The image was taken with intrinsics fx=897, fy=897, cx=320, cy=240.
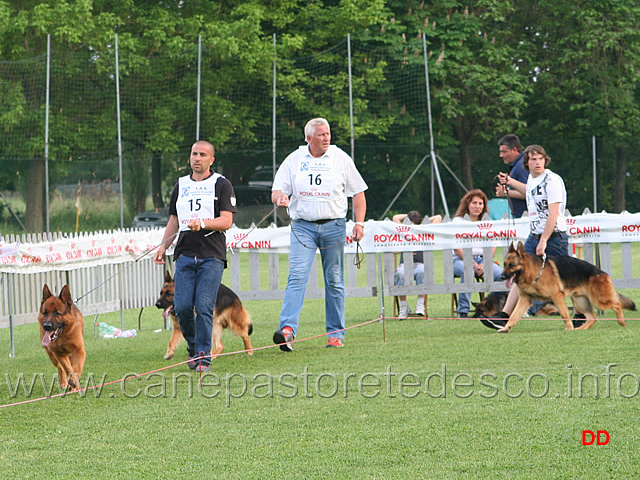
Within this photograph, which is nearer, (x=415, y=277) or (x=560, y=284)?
(x=560, y=284)

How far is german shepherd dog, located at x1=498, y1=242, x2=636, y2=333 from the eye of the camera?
847cm

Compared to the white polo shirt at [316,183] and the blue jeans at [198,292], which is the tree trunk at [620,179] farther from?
the blue jeans at [198,292]

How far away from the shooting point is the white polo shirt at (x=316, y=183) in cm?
770

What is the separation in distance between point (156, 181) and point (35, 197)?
3.07 m

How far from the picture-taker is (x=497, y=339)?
8.02m

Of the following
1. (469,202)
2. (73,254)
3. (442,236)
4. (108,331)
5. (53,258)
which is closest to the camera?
(53,258)

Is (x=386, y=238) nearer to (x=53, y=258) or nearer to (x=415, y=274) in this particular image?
(x=415, y=274)

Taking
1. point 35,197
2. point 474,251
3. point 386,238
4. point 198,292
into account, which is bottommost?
point 198,292

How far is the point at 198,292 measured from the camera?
680 cm

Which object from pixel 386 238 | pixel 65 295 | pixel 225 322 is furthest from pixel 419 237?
pixel 65 295

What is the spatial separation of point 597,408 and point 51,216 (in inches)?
737

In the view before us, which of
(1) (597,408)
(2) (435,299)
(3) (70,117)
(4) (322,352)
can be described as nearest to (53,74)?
(3) (70,117)

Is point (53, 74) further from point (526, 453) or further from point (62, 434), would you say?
point (526, 453)

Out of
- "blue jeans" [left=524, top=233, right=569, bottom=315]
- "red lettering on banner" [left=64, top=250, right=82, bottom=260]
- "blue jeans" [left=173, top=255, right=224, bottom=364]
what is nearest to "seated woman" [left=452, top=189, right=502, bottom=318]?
"blue jeans" [left=524, top=233, right=569, bottom=315]
